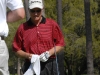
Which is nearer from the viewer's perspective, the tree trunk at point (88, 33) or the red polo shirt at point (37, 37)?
the red polo shirt at point (37, 37)

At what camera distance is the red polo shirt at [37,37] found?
629 cm

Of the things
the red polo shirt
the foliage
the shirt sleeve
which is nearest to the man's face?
the red polo shirt

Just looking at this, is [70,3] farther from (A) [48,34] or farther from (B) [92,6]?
(A) [48,34]

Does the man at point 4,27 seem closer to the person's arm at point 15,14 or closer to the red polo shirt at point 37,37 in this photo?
the person's arm at point 15,14

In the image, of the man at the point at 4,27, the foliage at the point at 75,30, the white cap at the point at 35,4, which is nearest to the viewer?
the man at the point at 4,27

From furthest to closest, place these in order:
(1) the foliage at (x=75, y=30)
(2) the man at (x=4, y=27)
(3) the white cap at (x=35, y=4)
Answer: (1) the foliage at (x=75, y=30) < (3) the white cap at (x=35, y=4) < (2) the man at (x=4, y=27)

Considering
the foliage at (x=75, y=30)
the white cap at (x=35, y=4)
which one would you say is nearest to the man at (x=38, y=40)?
the white cap at (x=35, y=4)

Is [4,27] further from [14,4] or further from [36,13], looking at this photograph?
[36,13]

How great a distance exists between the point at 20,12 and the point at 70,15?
3370 cm

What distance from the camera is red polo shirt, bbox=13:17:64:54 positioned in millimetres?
6285

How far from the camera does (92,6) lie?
128 feet

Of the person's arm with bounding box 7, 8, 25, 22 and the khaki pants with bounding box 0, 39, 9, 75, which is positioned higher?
the person's arm with bounding box 7, 8, 25, 22

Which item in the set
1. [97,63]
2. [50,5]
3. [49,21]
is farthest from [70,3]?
[49,21]

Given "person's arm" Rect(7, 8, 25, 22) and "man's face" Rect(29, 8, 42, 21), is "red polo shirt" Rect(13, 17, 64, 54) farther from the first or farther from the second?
"person's arm" Rect(7, 8, 25, 22)
